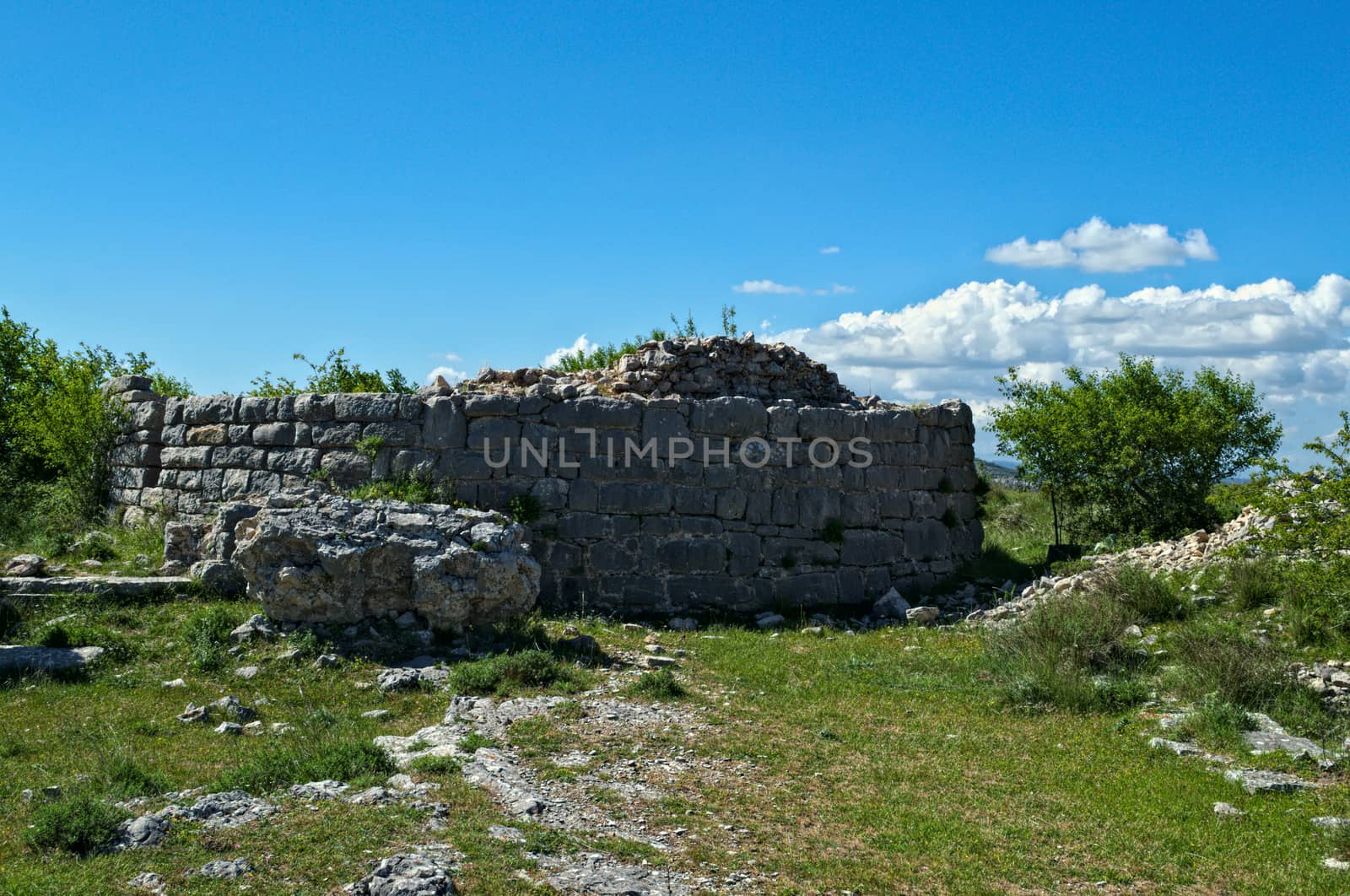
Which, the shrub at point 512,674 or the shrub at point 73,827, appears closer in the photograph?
the shrub at point 73,827

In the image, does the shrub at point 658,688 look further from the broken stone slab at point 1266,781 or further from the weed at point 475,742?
the broken stone slab at point 1266,781

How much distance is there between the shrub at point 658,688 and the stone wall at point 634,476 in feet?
10.6

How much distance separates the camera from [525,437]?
11.9 meters

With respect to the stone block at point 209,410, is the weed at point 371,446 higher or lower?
lower

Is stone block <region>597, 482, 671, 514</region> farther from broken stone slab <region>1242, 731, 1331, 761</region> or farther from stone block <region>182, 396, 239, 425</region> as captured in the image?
broken stone slab <region>1242, 731, 1331, 761</region>

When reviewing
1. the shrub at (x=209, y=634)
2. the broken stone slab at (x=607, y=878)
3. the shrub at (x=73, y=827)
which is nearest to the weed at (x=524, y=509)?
the shrub at (x=209, y=634)

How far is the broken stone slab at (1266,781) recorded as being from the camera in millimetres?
6438

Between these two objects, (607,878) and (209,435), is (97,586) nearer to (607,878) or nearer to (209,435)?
(209,435)

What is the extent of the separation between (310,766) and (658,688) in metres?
3.12

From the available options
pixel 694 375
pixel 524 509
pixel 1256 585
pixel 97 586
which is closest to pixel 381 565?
pixel 524 509

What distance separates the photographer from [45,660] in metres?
8.65

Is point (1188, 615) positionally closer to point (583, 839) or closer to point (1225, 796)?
point (1225, 796)

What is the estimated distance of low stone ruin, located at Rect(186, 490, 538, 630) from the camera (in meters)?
9.46

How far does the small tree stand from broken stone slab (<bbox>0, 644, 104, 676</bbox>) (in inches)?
502
